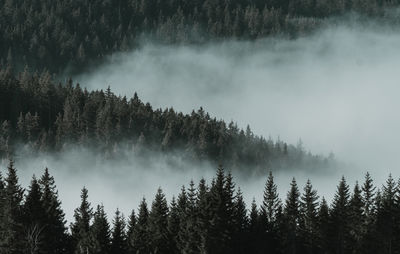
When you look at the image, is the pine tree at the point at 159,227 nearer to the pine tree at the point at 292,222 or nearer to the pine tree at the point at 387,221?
the pine tree at the point at 292,222

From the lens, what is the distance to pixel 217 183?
87.1 meters

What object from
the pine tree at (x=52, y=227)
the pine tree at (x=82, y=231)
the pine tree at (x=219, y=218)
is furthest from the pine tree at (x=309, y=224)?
the pine tree at (x=52, y=227)

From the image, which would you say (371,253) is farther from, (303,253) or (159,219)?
(159,219)

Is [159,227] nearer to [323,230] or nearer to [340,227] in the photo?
[323,230]

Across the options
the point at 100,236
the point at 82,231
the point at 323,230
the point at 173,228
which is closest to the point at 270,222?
the point at 323,230

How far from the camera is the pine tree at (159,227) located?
8812 cm

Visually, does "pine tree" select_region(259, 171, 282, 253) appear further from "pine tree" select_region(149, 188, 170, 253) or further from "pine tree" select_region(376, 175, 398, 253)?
"pine tree" select_region(149, 188, 170, 253)

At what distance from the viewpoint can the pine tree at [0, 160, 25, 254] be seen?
7119 cm

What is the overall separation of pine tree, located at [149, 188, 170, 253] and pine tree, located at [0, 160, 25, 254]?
732 inches

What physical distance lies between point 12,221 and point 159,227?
22352mm

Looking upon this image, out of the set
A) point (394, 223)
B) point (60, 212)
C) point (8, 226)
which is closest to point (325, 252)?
point (394, 223)

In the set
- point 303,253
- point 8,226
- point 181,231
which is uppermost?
point 8,226

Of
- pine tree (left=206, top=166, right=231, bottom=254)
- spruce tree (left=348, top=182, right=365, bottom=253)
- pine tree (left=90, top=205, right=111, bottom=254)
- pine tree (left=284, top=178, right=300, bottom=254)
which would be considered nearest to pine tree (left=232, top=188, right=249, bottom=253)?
pine tree (left=206, top=166, right=231, bottom=254)

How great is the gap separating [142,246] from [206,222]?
27.6 feet
